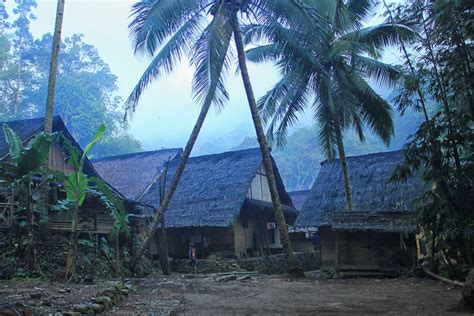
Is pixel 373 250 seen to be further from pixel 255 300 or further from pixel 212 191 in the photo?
pixel 212 191

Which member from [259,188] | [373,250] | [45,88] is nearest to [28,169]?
[373,250]

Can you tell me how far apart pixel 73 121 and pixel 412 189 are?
29.4 meters

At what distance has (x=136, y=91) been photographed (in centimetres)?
1328

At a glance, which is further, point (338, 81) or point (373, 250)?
point (338, 81)

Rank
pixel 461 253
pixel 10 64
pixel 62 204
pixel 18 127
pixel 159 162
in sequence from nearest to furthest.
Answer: pixel 461 253 < pixel 62 204 < pixel 18 127 < pixel 159 162 < pixel 10 64

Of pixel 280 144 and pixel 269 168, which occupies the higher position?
pixel 280 144

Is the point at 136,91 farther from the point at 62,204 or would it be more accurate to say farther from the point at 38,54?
the point at 38,54

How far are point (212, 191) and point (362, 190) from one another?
6.51 m

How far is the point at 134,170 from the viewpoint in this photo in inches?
927

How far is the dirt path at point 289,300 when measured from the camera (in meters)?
6.39

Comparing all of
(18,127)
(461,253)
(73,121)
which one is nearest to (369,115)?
(461,253)

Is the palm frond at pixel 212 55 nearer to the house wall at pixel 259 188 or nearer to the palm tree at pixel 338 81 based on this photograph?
the palm tree at pixel 338 81

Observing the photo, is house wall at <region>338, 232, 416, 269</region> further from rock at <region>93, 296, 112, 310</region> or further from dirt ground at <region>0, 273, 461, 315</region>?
rock at <region>93, 296, 112, 310</region>

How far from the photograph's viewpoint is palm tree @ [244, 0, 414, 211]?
1477 centimetres
